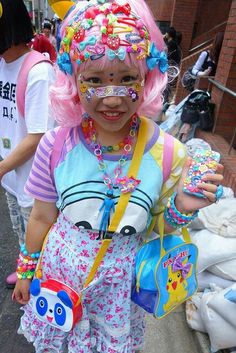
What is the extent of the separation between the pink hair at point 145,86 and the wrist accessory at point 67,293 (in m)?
0.10

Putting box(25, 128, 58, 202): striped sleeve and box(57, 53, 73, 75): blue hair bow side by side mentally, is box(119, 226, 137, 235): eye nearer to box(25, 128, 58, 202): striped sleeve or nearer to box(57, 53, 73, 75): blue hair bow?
box(25, 128, 58, 202): striped sleeve

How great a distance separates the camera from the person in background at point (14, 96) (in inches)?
63.6

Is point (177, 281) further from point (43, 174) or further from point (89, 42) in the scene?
point (89, 42)

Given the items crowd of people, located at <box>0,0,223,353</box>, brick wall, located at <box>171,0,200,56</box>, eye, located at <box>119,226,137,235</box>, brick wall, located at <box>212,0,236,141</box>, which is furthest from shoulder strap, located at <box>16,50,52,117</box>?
brick wall, located at <box>171,0,200,56</box>

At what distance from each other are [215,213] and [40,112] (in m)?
1.70

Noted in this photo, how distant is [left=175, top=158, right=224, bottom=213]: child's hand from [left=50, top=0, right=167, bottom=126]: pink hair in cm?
25

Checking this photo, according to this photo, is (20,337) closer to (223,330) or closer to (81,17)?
(223,330)

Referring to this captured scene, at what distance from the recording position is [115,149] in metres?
1.17

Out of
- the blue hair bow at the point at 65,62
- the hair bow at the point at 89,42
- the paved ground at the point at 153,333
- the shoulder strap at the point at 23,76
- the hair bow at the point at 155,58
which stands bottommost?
the paved ground at the point at 153,333

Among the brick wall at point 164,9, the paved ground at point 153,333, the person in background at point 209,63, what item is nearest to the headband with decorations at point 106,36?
the paved ground at point 153,333

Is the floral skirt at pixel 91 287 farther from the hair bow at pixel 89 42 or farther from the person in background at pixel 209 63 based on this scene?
the person in background at pixel 209 63

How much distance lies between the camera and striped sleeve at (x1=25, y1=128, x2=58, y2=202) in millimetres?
1207

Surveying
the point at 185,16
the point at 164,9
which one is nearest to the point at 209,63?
the point at 185,16

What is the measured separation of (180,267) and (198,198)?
12.8 inches
